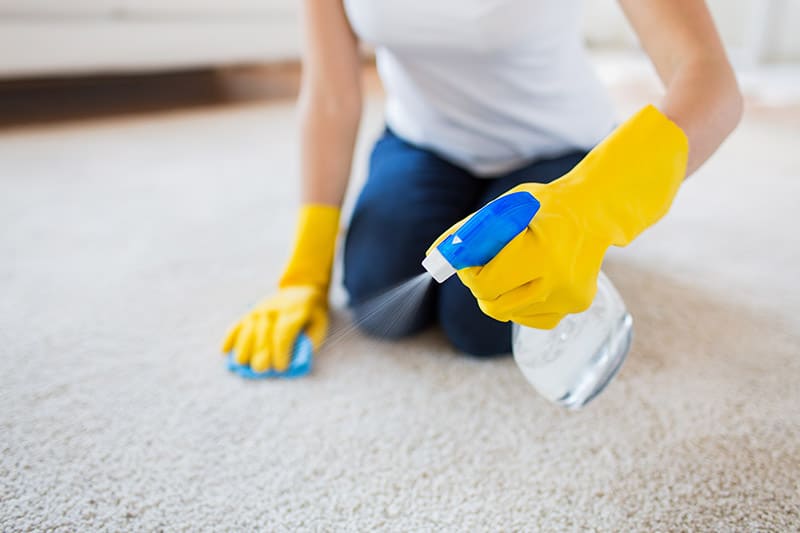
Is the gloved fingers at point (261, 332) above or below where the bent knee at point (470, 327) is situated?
above

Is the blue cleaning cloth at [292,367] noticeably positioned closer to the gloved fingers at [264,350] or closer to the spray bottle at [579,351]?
the gloved fingers at [264,350]

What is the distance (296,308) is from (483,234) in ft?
1.34

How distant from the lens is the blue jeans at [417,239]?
2.63 ft

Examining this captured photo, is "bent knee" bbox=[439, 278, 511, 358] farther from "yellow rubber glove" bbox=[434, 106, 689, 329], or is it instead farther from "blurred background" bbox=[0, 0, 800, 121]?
"blurred background" bbox=[0, 0, 800, 121]

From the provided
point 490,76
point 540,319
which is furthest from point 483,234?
point 490,76

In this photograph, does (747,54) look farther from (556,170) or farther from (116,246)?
(116,246)

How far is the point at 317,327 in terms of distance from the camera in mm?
850

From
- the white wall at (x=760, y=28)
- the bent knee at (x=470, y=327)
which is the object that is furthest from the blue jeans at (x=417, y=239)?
the white wall at (x=760, y=28)

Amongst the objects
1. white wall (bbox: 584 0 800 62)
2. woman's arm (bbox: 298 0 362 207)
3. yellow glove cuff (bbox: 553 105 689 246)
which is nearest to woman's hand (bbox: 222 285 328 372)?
woman's arm (bbox: 298 0 362 207)

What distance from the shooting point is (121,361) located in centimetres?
81

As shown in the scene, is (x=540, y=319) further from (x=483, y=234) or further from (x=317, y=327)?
(x=317, y=327)

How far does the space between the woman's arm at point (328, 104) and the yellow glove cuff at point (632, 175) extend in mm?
428

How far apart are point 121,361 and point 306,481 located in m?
0.33

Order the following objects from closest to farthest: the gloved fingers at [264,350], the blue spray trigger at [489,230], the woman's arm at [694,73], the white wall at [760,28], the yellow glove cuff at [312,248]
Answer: the blue spray trigger at [489,230] < the woman's arm at [694,73] < the gloved fingers at [264,350] < the yellow glove cuff at [312,248] < the white wall at [760,28]
